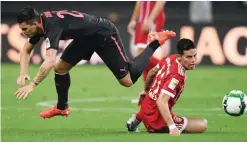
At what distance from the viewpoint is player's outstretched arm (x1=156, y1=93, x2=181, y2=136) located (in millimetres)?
10211

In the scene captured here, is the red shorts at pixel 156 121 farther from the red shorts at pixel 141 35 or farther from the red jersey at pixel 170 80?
the red shorts at pixel 141 35

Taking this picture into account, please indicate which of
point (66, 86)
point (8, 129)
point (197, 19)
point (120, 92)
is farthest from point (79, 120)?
point (197, 19)

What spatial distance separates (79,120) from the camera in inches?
480

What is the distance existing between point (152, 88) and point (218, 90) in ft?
20.5

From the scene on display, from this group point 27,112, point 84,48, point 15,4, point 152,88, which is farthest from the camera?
point 15,4

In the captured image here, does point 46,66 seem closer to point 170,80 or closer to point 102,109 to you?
point 170,80

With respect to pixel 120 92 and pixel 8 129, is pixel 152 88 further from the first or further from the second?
pixel 120 92

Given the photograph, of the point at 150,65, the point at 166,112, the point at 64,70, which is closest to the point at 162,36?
the point at 64,70

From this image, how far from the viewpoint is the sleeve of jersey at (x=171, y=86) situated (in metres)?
10.3

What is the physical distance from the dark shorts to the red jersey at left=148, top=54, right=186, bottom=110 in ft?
3.67

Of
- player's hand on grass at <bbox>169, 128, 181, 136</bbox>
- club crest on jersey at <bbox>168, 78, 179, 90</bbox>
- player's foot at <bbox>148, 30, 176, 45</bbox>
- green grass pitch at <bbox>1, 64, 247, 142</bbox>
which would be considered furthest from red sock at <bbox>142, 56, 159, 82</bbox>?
player's hand on grass at <bbox>169, 128, 181, 136</bbox>

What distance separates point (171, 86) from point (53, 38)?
1.49 meters

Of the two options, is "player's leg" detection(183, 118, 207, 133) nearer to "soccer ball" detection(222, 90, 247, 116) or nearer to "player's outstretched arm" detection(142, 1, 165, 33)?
"soccer ball" detection(222, 90, 247, 116)

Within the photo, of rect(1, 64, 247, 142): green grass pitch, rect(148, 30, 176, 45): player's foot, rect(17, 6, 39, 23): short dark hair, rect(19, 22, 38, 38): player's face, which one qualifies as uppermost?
rect(17, 6, 39, 23): short dark hair
